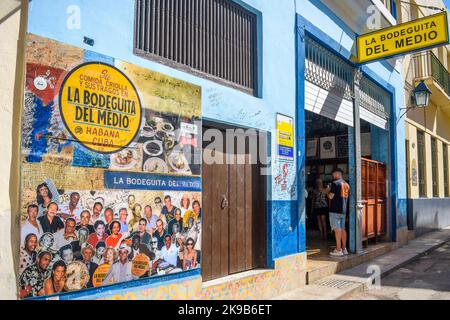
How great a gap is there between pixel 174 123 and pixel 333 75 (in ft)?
15.4

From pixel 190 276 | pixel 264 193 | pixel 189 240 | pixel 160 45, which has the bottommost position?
pixel 190 276

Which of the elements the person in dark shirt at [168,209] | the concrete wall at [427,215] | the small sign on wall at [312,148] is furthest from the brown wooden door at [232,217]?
the concrete wall at [427,215]

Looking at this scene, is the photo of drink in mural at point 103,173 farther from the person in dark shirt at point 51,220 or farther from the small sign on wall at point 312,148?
the small sign on wall at point 312,148

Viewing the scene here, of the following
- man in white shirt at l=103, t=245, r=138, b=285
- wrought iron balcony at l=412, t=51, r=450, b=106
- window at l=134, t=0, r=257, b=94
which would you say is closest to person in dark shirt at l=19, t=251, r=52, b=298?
man in white shirt at l=103, t=245, r=138, b=285

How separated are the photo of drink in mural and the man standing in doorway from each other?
4.00 m

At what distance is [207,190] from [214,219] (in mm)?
390

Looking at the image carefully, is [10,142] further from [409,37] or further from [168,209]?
[409,37]

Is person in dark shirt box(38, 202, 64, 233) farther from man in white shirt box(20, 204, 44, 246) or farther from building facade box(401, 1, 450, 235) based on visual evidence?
building facade box(401, 1, 450, 235)

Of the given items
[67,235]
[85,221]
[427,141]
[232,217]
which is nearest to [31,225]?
[67,235]

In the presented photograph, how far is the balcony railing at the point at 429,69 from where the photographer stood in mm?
13625
